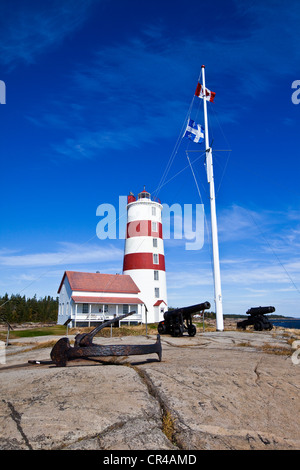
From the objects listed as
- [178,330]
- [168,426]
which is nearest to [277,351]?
[168,426]

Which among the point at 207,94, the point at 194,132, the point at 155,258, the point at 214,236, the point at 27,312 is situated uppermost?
the point at 207,94

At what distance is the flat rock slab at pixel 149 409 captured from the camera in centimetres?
236

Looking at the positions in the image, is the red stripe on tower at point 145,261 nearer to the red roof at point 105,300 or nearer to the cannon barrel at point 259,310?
the red roof at point 105,300

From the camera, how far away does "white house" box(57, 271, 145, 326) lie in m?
31.5

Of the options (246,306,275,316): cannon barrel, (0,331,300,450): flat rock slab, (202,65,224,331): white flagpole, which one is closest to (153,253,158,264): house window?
(246,306,275,316): cannon barrel

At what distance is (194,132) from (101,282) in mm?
21399

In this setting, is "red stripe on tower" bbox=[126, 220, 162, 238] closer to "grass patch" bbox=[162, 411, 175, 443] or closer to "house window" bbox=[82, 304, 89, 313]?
"house window" bbox=[82, 304, 89, 313]

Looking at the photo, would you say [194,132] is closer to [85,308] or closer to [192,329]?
[192,329]

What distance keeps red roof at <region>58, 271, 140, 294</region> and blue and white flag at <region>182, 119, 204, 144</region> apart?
20.0 meters

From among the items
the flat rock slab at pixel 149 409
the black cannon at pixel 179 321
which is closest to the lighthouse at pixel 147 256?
the black cannon at pixel 179 321

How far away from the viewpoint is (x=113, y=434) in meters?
2.40

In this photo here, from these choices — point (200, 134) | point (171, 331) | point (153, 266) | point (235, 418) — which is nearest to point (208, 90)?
point (200, 134)

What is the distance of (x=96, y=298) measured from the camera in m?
32.4

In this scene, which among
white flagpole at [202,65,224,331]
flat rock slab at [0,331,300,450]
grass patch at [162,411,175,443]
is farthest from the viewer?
white flagpole at [202,65,224,331]
